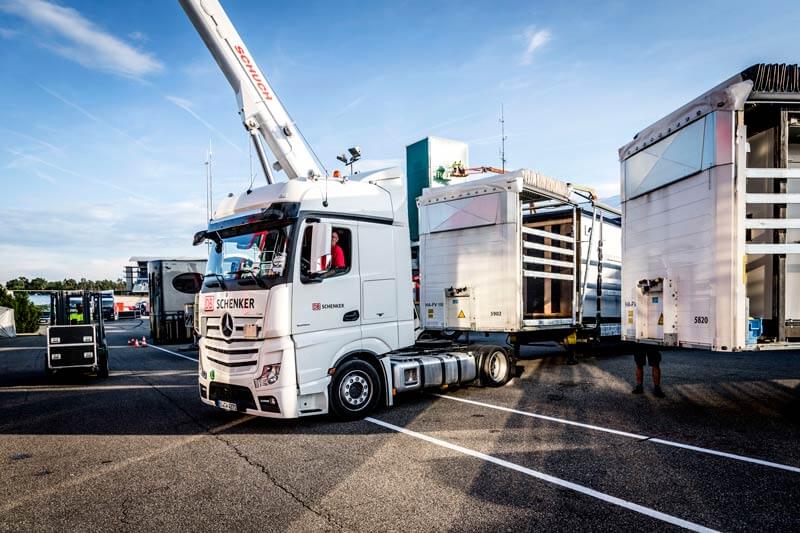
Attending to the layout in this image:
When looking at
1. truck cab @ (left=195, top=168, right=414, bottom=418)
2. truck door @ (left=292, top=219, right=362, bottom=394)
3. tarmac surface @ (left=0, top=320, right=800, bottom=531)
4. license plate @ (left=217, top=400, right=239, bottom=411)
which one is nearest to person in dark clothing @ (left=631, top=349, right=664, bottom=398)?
tarmac surface @ (left=0, top=320, right=800, bottom=531)

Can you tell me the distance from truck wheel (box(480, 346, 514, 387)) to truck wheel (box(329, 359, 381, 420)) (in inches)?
98.1

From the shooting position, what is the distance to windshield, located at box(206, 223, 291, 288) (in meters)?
6.15

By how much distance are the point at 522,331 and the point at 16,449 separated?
25.4ft

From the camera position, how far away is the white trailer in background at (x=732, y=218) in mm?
5609

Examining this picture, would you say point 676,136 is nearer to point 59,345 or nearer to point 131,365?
point 59,345

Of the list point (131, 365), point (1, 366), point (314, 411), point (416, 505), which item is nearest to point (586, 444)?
point (416, 505)

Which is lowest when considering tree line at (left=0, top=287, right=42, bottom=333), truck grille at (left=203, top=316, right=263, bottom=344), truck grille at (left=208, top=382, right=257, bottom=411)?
tree line at (left=0, top=287, right=42, bottom=333)

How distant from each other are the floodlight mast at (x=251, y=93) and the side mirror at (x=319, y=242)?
2305 millimetres

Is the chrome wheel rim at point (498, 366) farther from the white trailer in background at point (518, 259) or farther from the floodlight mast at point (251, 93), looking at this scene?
the floodlight mast at point (251, 93)

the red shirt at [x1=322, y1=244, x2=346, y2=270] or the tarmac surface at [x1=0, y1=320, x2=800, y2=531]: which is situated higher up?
the red shirt at [x1=322, y1=244, x2=346, y2=270]

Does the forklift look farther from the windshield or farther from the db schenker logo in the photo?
the db schenker logo

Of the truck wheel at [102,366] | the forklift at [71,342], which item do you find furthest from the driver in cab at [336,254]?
the truck wheel at [102,366]

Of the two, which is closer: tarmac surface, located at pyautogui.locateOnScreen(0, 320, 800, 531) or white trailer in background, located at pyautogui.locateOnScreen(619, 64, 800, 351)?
tarmac surface, located at pyautogui.locateOnScreen(0, 320, 800, 531)

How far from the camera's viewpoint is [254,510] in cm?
393
